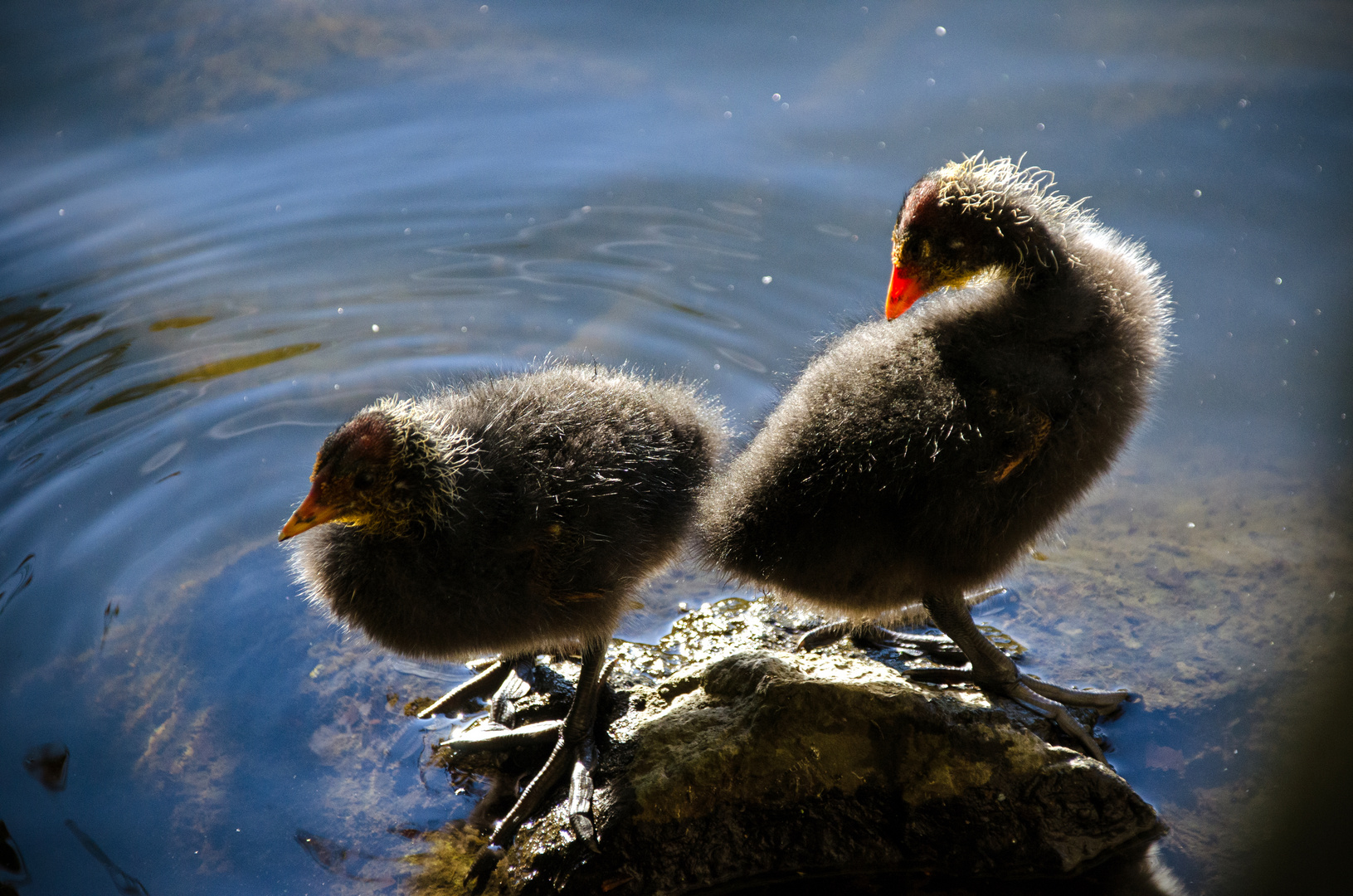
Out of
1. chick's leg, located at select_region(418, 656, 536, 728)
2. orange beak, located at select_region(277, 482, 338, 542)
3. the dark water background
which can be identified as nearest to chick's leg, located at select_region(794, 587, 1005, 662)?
the dark water background

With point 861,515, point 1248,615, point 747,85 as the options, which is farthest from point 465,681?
point 747,85

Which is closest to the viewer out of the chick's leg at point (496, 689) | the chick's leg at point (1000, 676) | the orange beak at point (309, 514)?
the orange beak at point (309, 514)

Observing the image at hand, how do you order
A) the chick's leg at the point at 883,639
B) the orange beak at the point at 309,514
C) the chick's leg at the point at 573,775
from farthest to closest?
the chick's leg at the point at 883,639, the chick's leg at the point at 573,775, the orange beak at the point at 309,514

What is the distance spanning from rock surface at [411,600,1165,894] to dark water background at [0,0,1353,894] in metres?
0.27

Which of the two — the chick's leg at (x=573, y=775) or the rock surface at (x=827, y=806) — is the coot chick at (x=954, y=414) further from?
the chick's leg at (x=573, y=775)

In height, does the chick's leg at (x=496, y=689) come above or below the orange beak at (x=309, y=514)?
below

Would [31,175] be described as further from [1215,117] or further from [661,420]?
[1215,117]

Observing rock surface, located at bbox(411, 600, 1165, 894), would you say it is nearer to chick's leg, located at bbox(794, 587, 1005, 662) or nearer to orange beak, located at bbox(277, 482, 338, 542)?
chick's leg, located at bbox(794, 587, 1005, 662)

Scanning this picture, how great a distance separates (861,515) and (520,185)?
3.08 meters

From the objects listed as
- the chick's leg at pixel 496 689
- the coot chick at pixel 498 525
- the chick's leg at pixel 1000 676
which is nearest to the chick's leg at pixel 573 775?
the coot chick at pixel 498 525

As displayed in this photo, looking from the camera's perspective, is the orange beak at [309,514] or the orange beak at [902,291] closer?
the orange beak at [309,514]

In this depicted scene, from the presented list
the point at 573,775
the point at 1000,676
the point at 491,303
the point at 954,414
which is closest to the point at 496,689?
the point at 573,775

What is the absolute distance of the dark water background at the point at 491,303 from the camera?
8.88ft

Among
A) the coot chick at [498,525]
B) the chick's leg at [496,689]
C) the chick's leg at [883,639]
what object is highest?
the coot chick at [498,525]
